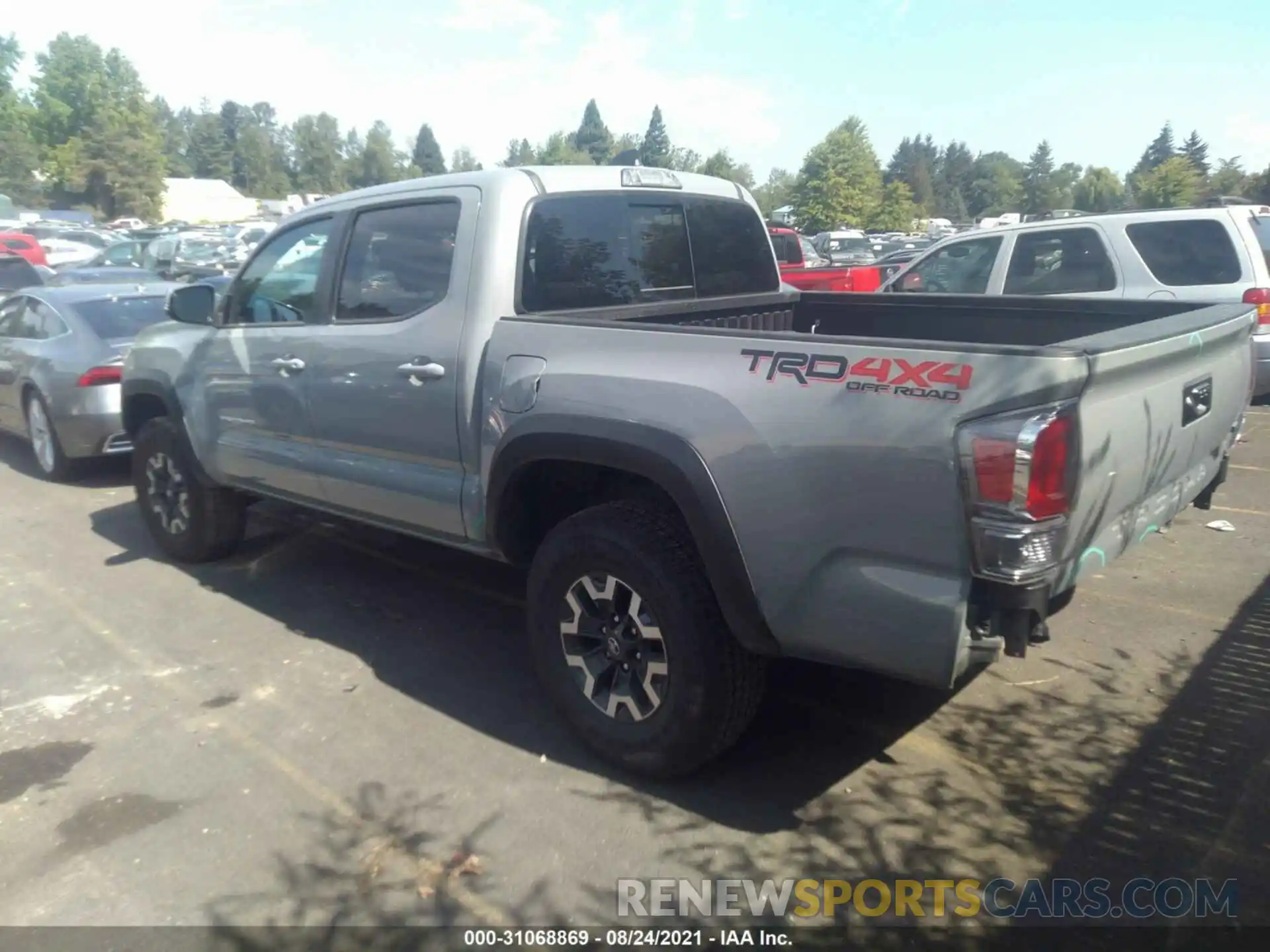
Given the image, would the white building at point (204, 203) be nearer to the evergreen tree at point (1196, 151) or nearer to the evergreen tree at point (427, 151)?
the evergreen tree at point (427, 151)

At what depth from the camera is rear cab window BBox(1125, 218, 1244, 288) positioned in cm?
750

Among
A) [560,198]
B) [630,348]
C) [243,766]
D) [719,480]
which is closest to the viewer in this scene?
[719,480]

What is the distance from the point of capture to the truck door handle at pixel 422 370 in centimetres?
387

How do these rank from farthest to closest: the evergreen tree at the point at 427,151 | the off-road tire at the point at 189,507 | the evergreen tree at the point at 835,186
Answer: the evergreen tree at the point at 427,151 → the evergreen tree at the point at 835,186 → the off-road tire at the point at 189,507

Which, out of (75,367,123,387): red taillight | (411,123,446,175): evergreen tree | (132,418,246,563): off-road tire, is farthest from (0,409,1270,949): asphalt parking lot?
(411,123,446,175): evergreen tree

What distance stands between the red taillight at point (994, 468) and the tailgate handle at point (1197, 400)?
1.04m

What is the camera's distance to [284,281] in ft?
16.1

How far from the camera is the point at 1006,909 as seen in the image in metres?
2.79

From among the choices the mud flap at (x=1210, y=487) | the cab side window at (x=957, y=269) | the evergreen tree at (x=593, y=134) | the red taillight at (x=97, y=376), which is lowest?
the red taillight at (x=97, y=376)

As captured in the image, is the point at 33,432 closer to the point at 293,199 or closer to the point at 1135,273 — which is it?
the point at 1135,273

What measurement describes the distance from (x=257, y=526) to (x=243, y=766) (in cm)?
322

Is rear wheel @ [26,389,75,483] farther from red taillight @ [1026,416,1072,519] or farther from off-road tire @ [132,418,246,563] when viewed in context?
A: red taillight @ [1026,416,1072,519]

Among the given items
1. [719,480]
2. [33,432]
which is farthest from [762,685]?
[33,432]

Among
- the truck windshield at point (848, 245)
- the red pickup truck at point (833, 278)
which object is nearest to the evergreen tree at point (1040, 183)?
the truck windshield at point (848, 245)
